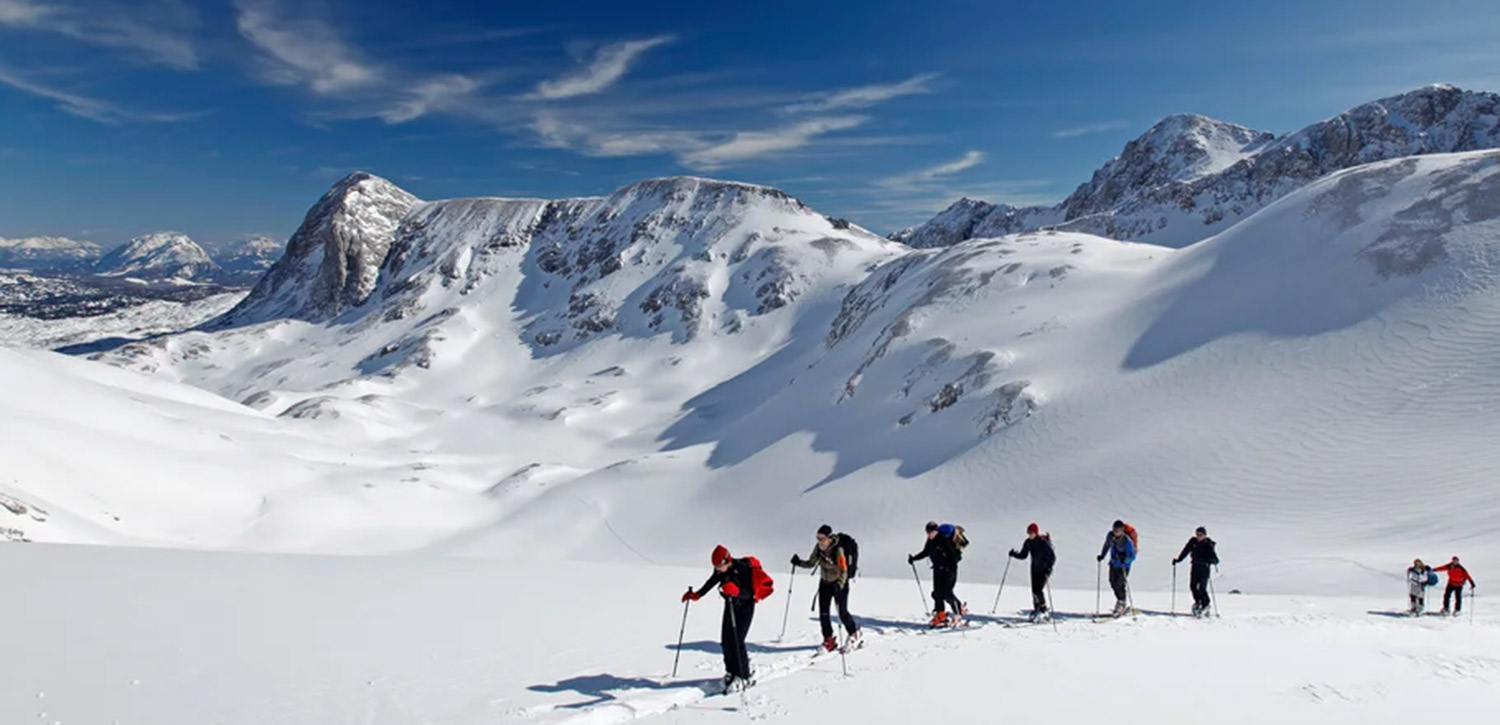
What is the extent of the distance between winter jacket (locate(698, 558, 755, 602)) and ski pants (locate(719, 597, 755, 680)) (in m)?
0.21

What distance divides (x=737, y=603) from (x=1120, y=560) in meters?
10.6

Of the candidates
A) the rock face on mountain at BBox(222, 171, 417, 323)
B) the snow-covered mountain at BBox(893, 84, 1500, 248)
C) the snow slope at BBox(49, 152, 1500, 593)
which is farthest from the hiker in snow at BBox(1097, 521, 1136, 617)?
the rock face on mountain at BBox(222, 171, 417, 323)

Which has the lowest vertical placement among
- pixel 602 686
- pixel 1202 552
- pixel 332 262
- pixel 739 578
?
pixel 602 686

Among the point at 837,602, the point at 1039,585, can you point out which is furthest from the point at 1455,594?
the point at 837,602

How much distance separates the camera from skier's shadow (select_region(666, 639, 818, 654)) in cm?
1283

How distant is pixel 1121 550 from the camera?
1698 cm

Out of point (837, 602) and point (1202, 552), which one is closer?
point (837, 602)

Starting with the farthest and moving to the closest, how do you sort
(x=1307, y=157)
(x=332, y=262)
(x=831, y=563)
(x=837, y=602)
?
1. (x=332, y=262)
2. (x=1307, y=157)
3. (x=831, y=563)
4. (x=837, y=602)

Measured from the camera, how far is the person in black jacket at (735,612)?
10.6 m

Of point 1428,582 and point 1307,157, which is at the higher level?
point 1307,157

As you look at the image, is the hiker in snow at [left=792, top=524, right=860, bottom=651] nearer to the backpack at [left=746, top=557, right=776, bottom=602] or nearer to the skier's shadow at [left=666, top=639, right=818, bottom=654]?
the skier's shadow at [left=666, top=639, right=818, bottom=654]

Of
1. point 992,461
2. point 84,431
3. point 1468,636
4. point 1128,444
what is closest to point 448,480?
point 84,431

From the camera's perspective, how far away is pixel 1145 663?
1084 cm

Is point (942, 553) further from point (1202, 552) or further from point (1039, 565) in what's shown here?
point (1202, 552)
